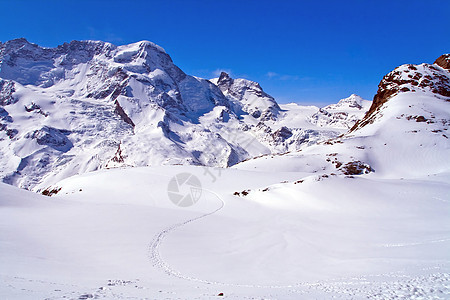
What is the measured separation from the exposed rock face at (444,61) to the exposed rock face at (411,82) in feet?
1.40

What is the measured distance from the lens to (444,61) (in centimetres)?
10594

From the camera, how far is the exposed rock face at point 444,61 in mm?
103113

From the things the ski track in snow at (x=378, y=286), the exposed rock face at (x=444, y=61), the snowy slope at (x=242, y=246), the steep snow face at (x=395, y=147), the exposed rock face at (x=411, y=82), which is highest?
the exposed rock face at (x=444, y=61)

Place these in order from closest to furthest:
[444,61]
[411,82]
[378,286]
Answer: [378,286], [411,82], [444,61]

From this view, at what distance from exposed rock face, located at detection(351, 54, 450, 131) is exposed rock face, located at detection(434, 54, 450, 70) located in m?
0.43

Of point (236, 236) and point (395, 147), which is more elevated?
point (395, 147)

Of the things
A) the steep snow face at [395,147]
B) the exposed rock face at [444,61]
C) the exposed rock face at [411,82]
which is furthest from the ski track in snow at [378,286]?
the exposed rock face at [444,61]

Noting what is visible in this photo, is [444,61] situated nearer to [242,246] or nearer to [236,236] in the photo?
[236,236]

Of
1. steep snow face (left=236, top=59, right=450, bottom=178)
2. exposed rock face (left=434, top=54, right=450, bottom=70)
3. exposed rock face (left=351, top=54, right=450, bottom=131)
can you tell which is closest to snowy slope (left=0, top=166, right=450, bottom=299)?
steep snow face (left=236, top=59, right=450, bottom=178)

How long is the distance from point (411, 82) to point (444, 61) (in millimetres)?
28792

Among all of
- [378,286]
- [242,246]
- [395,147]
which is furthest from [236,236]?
[395,147]

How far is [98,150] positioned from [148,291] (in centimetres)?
18067

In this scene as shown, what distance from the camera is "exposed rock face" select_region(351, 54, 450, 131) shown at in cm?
8781

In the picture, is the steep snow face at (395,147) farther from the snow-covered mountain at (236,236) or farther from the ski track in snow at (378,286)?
the ski track in snow at (378,286)
